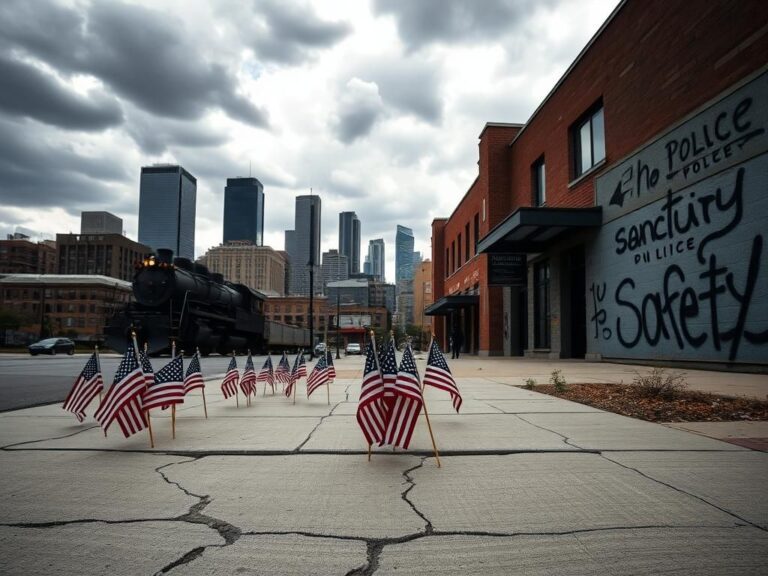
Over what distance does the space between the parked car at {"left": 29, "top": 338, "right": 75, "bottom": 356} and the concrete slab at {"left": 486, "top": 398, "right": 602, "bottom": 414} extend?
3887 cm

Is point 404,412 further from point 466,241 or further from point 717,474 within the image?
point 466,241

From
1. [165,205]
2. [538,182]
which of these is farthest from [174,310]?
[165,205]

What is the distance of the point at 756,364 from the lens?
451 inches

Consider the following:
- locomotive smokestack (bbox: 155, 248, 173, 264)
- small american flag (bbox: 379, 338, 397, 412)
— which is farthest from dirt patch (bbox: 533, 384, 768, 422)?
locomotive smokestack (bbox: 155, 248, 173, 264)

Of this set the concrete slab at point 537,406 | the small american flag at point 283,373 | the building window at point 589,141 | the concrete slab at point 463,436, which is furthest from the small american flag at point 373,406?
the building window at point 589,141

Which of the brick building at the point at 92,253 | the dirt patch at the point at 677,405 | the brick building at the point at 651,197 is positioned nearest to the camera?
the dirt patch at the point at 677,405

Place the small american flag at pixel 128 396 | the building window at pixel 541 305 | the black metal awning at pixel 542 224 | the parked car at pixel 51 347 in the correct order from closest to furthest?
the small american flag at pixel 128 396, the black metal awning at pixel 542 224, the building window at pixel 541 305, the parked car at pixel 51 347

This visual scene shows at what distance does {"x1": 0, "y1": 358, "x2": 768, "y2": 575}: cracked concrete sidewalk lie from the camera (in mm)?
2605

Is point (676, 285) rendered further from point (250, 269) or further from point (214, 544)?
point (250, 269)

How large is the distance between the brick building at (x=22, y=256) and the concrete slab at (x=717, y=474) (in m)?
139

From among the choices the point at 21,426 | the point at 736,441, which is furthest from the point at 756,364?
the point at 21,426

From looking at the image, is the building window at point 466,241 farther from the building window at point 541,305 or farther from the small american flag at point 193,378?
the small american flag at point 193,378

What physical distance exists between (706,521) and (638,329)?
14.2 metres

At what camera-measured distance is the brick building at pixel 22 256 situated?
389 feet
